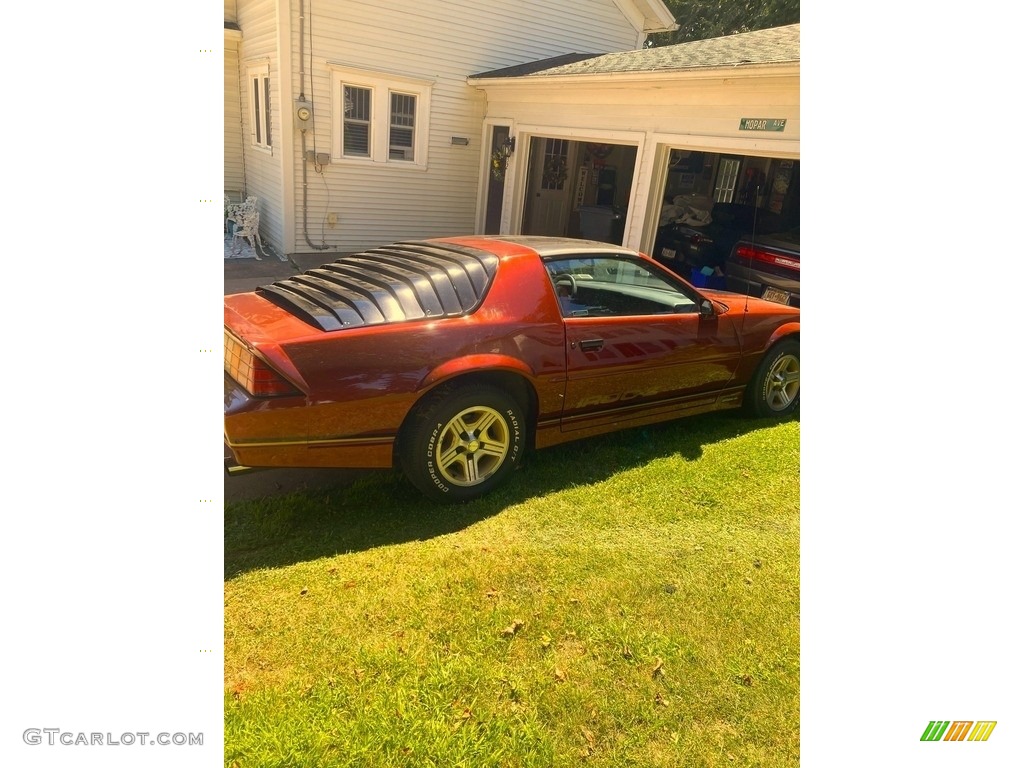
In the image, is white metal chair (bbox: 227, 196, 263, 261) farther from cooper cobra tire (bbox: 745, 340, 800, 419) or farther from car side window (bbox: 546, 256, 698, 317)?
cooper cobra tire (bbox: 745, 340, 800, 419)

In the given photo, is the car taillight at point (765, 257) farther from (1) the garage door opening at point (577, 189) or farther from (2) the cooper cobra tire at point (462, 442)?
(2) the cooper cobra tire at point (462, 442)

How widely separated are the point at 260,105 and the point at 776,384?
34.8 feet

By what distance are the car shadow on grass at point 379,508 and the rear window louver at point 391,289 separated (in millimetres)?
1073

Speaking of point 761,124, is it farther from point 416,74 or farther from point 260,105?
point 260,105

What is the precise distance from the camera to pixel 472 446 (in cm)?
363

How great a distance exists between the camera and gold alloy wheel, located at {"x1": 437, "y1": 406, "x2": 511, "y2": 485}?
3545 millimetres

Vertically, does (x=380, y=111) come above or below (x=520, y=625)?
above

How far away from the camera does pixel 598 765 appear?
213 centimetres

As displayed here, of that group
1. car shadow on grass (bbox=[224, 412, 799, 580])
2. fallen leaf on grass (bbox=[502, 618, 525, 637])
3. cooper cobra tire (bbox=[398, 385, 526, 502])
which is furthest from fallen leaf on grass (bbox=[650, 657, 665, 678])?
cooper cobra tire (bbox=[398, 385, 526, 502])

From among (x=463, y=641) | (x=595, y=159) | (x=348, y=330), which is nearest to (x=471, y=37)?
(x=595, y=159)

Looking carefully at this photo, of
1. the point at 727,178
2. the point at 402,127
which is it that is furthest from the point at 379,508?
the point at 727,178

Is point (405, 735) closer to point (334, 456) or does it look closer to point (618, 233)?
point (334, 456)

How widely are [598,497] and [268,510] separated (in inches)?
73.9
